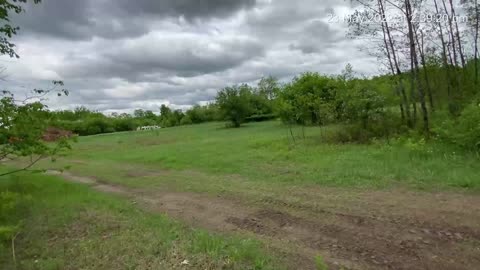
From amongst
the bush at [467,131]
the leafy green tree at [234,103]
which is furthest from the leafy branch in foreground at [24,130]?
the leafy green tree at [234,103]

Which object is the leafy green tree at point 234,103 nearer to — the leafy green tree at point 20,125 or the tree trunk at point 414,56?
the tree trunk at point 414,56

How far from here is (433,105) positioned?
1385 centimetres

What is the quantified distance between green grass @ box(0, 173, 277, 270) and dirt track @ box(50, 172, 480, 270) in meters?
0.46

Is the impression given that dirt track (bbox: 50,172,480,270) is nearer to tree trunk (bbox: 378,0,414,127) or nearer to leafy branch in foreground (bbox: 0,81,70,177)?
leafy branch in foreground (bbox: 0,81,70,177)

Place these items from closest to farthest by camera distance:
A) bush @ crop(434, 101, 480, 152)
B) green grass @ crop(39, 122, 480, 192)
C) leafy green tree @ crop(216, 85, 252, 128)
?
green grass @ crop(39, 122, 480, 192) → bush @ crop(434, 101, 480, 152) → leafy green tree @ crop(216, 85, 252, 128)

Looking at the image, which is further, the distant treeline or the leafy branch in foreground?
the distant treeline

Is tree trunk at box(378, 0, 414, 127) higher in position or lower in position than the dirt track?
higher

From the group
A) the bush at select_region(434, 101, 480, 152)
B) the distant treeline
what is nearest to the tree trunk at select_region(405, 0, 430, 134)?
the distant treeline

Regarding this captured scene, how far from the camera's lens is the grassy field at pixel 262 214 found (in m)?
4.25

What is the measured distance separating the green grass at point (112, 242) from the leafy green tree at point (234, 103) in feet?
104

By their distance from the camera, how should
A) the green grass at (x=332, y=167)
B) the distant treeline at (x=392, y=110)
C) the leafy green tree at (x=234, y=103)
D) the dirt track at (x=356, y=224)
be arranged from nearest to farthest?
the dirt track at (x=356, y=224)
the green grass at (x=332, y=167)
the distant treeline at (x=392, y=110)
the leafy green tree at (x=234, y=103)

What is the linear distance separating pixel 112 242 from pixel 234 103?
3414cm

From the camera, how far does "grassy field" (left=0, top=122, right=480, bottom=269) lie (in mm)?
4246

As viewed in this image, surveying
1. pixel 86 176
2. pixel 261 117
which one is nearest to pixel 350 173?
pixel 86 176
